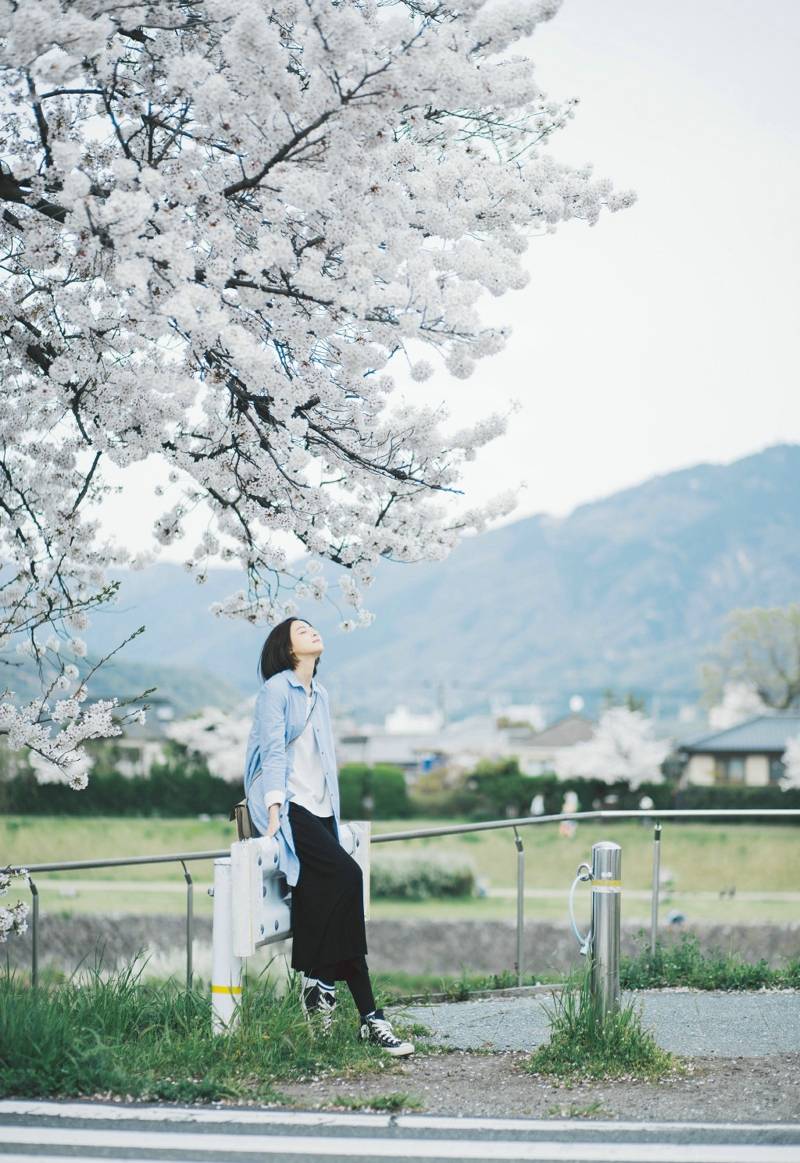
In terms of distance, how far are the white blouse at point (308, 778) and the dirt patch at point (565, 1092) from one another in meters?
1.20

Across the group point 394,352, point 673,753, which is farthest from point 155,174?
point 673,753

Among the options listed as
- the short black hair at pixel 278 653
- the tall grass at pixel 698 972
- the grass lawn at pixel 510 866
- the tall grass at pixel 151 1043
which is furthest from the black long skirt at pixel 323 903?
the grass lawn at pixel 510 866

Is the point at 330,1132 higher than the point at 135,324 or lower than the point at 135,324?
lower

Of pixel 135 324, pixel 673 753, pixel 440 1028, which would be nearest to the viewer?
pixel 135 324

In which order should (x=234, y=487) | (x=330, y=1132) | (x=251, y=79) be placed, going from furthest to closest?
1. (x=234, y=487)
2. (x=251, y=79)
3. (x=330, y=1132)

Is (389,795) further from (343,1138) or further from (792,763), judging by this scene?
(343,1138)

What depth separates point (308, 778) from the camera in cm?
529

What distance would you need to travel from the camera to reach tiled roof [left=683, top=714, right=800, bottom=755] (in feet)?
227

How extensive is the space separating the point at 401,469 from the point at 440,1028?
2948 millimetres

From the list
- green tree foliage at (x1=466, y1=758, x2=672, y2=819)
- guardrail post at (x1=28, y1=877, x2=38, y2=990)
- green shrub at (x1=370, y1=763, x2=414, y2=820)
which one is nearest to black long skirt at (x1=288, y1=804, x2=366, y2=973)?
guardrail post at (x1=28, y1=877, x2=38, y2=990)

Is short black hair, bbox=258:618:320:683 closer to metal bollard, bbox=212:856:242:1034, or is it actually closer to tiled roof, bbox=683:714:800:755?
metal bollard, bbox=212:856:242:1034

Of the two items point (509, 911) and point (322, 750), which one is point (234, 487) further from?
point (509, 911)

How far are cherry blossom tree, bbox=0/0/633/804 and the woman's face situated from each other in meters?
0.89

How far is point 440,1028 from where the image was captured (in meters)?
5.73
